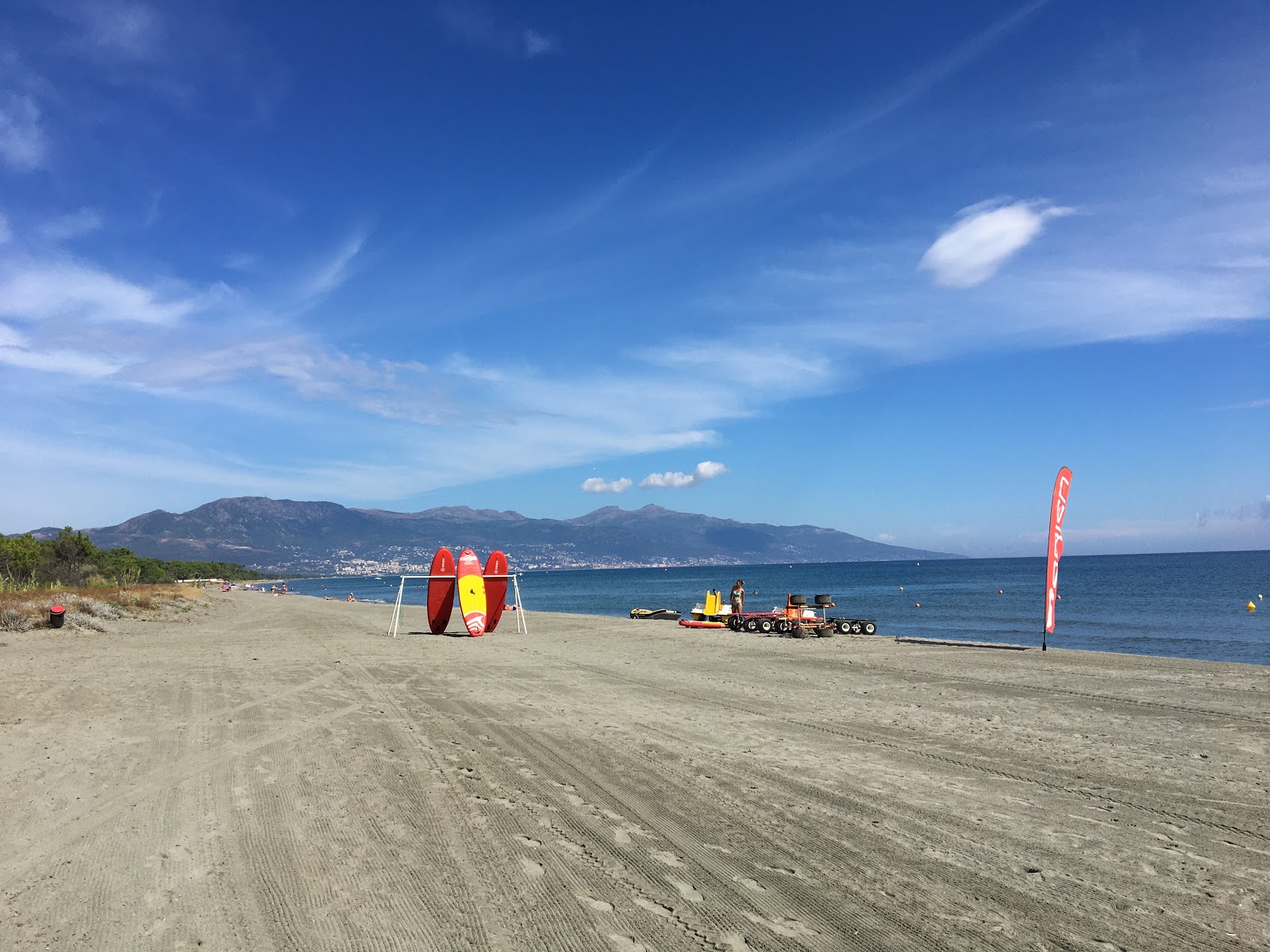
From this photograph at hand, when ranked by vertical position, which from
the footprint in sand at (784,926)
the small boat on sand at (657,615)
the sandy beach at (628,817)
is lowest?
the small boat on sand at (657,615)

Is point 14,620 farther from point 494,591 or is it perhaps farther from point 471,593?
point 494,591

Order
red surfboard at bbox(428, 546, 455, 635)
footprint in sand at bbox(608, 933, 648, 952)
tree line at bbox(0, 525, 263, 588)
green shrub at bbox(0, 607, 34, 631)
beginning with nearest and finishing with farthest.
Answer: footprint in sand at bbox(608, 933, 648, 952) → green shrub at bbox(0, 607, 34, 631) → red surfboard at bbox(428, 546, 455, 635) → tree line at bbox(0, 525, 263, 588)

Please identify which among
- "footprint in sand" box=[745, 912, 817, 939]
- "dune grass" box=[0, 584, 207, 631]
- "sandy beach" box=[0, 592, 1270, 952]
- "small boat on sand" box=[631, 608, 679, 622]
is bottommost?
"small boat on sand" box=[631, 608, 679, 622]

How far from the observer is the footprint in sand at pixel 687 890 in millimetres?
4172

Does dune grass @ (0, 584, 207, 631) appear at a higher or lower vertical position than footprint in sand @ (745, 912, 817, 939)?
lower

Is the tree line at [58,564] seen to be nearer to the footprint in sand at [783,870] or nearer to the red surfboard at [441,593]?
the red surfboard at [441,593]

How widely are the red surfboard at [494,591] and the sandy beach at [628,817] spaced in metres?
10.6

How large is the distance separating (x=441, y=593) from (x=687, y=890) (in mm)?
19087

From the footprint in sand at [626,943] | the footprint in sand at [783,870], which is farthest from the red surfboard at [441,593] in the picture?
the footprint in sand at [626,943]

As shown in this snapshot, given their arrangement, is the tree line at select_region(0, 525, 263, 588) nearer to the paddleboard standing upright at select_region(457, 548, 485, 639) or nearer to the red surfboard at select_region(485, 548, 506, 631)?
the paddleboard standing upright at select_region(457, 548, 485, 639)

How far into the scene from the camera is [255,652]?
1638cm

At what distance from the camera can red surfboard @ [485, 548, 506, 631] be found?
73.6 ft

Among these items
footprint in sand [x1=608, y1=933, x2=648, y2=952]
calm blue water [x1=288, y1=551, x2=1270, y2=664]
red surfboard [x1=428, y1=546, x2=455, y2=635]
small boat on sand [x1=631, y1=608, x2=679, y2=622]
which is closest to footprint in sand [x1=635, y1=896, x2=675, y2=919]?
footprint in sand [x1=608, y1=933, x2=648, y2=952]

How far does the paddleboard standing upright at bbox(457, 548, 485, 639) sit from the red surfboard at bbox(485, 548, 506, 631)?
21 cm
